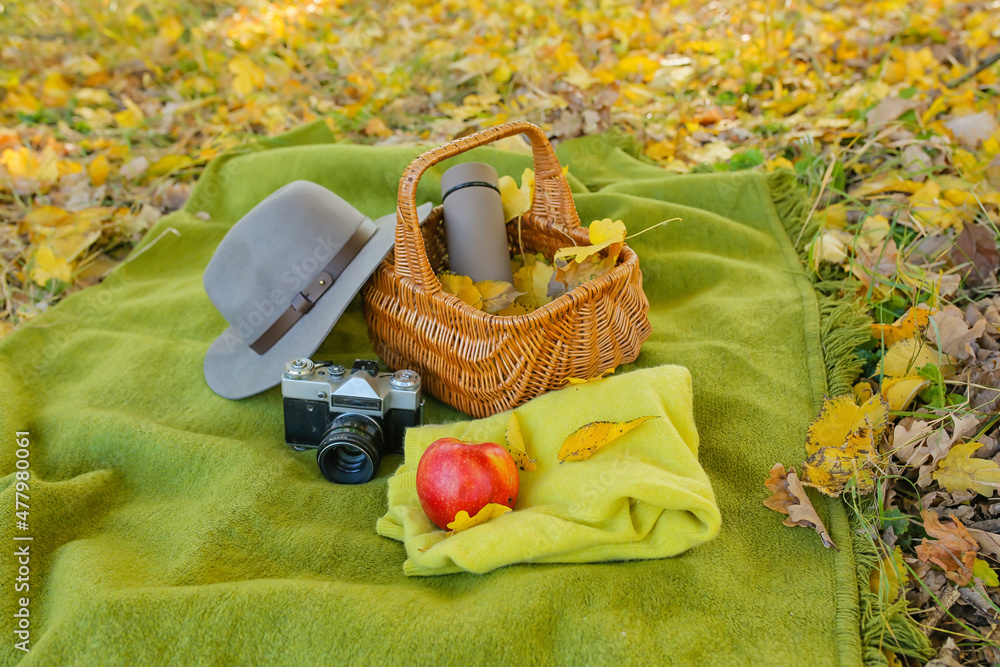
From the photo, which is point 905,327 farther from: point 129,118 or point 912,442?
point 129,118

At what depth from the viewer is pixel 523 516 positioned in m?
1.08

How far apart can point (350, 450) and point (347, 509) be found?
0.12m

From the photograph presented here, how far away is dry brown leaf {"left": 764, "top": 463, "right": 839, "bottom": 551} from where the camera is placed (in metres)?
1.13

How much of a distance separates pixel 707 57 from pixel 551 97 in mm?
960

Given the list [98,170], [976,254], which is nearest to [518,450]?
[976,254]

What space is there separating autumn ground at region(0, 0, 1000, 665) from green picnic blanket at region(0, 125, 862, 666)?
15cm

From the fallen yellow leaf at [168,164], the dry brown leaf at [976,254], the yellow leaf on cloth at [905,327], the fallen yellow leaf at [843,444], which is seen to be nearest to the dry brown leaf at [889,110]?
the dry brown leaf at [976,254]

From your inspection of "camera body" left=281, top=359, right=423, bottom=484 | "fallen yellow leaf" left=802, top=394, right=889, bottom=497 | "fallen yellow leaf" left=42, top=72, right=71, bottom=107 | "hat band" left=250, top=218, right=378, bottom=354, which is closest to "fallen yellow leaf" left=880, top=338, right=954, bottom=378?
"fallen yellow leaf" left=802, top=394, right=889, bottom=497

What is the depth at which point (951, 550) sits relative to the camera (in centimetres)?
107

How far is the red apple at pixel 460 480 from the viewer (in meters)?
1.08

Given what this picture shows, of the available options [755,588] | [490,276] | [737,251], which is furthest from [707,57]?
[755,588]

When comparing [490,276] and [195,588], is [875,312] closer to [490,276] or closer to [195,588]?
[490,276]

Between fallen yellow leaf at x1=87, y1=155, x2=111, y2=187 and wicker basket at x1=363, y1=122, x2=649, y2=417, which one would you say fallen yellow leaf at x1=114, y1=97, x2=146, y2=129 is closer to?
fallen yellow leaf at x1=87, y1=155, x2=111, y2=187

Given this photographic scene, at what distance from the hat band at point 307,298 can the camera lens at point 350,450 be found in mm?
253
